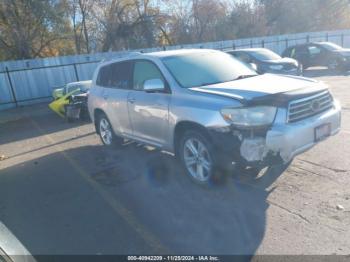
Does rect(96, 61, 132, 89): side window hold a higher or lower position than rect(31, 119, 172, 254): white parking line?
higher

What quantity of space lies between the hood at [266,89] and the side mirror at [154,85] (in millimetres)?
539

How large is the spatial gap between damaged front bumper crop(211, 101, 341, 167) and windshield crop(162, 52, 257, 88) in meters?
1.18

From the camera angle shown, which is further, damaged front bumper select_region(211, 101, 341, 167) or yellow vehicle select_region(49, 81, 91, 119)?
yellow vehicle select_region(49, 81, 91, 119)

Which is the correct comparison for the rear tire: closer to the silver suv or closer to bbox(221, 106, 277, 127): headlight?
the silver suv

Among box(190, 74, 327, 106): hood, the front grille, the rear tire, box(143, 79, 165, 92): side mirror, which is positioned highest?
box(143, 79, 165, 92): side mirror

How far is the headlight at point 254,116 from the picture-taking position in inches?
153

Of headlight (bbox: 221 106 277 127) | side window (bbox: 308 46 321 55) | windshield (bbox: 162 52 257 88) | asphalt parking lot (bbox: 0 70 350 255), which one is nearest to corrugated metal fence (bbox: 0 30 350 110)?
side window (bbox: 308 46 321 55)

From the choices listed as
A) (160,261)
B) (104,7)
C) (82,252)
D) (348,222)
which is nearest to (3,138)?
(82,252)

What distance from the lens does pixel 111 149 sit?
7070mm

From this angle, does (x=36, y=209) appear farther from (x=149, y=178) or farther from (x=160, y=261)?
(x=160, y=261)

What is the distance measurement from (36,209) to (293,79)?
403 centimetres

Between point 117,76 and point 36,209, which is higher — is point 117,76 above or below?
above

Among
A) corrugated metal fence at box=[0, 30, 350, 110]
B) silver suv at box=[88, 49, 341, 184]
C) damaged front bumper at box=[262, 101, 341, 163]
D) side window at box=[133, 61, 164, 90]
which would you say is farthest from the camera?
corrugated metal fence at box=[0, 30, 350, 110]

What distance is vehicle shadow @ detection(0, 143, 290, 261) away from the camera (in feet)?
11.2
